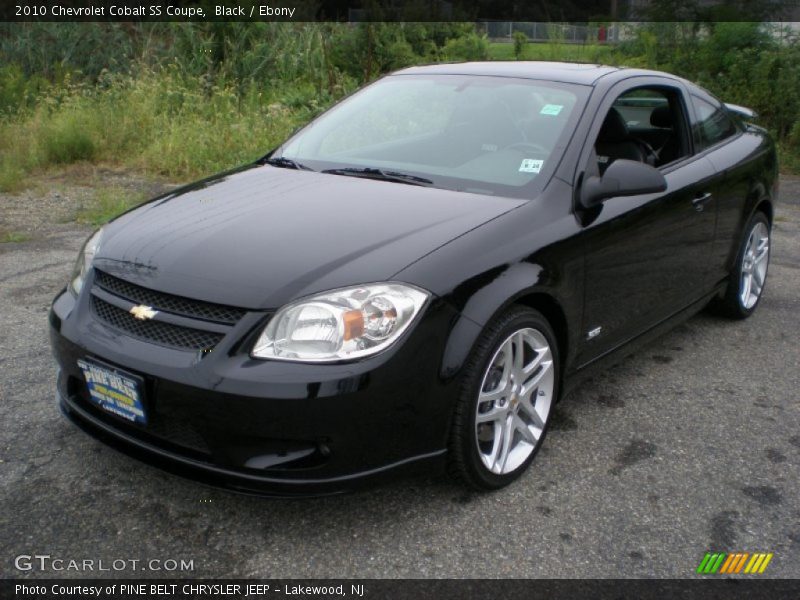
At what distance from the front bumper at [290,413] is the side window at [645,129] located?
1.78 meters

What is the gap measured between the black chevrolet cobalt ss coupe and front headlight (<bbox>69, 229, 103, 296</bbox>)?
2cm

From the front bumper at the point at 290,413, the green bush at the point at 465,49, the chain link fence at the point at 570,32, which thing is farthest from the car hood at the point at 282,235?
the chain link fence at the point at 570,32

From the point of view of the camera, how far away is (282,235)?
9.43 feet

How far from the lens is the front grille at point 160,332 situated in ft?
8.32

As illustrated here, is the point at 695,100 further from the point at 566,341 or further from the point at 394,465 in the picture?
the point at 394,465

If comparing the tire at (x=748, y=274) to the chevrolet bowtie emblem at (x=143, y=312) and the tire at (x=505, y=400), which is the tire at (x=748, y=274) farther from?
the chevrolet bowtie emblem at (x=143, y=312)

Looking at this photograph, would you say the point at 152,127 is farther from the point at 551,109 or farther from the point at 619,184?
the point at 619,184

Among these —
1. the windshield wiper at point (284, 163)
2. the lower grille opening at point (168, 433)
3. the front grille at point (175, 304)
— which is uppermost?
the windshield wiper at point (284, 163)

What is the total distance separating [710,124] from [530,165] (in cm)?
174

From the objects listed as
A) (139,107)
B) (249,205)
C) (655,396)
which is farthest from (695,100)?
(139,107)

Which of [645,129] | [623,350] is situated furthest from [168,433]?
[645,129]

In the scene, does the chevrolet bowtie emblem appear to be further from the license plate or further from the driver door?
the driver door

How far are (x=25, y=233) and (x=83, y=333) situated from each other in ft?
14.6

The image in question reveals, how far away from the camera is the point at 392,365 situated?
248cm
